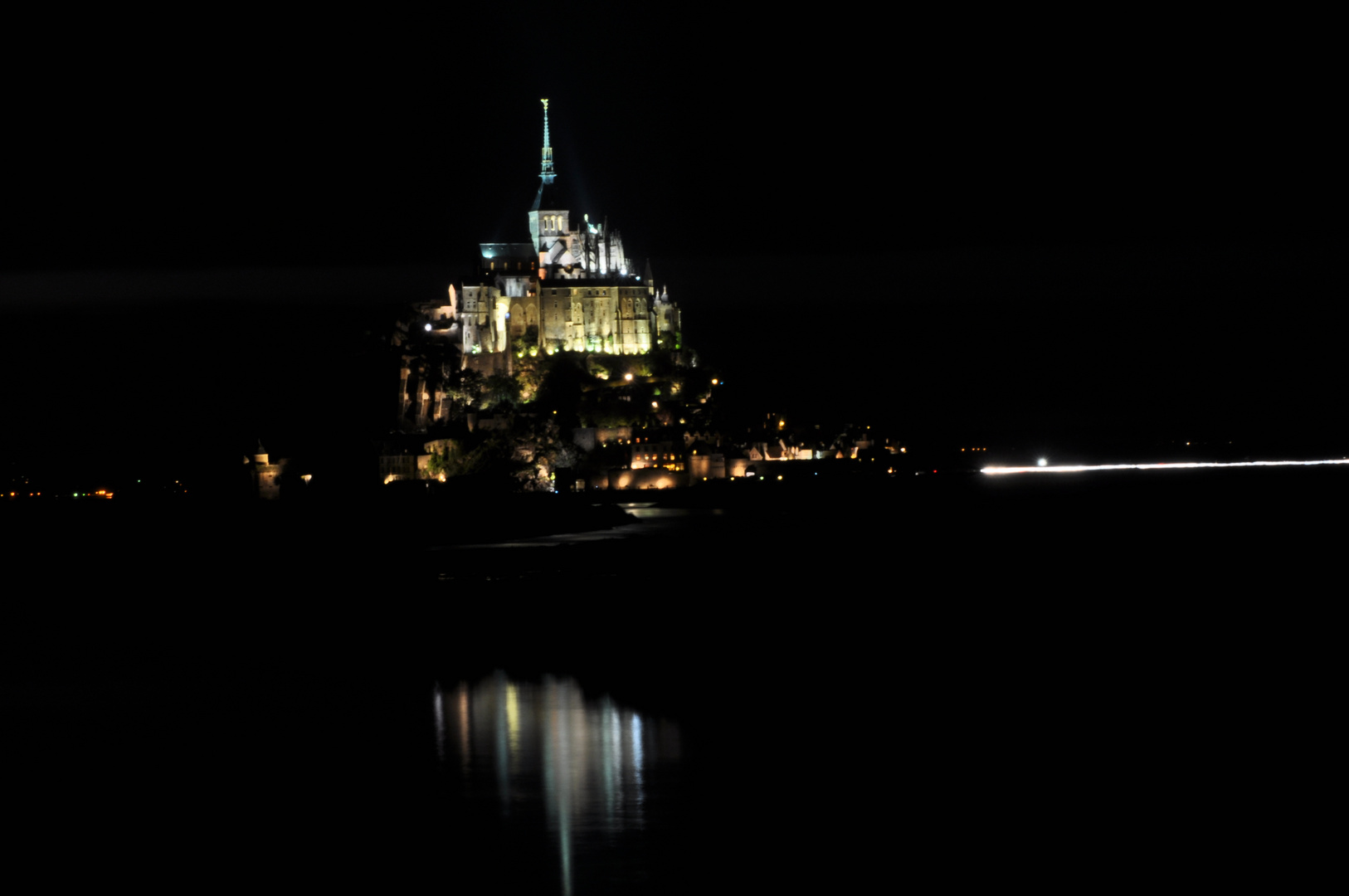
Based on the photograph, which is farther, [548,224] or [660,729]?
[548,224]

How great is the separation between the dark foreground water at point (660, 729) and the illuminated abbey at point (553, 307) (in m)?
47.8

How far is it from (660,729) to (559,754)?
1.32 metres

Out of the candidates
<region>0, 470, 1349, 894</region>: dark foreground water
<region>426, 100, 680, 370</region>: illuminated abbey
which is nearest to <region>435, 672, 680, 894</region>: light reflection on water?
<region>0, 470, 1349, 894</region>: dark foreground water

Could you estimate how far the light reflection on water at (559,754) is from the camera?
956 cm

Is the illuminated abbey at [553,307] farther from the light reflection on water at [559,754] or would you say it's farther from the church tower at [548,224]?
the light reflection on water at [559,754]

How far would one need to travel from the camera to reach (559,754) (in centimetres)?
1175

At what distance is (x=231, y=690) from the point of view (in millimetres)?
14648

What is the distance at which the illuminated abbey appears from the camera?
3041 inches

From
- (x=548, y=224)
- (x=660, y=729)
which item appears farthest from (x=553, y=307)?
(x=660, y=729)

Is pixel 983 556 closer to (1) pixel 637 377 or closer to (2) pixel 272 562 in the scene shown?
(2) pixel 272 562

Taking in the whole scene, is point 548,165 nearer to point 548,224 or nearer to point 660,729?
point 548,224

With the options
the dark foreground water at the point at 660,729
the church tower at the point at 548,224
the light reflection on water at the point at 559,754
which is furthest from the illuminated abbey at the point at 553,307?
the light reflection on water at the point at 559,754

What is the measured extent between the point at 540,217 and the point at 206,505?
3533 centimetres

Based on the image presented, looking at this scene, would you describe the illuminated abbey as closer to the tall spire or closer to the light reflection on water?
the tall spire
